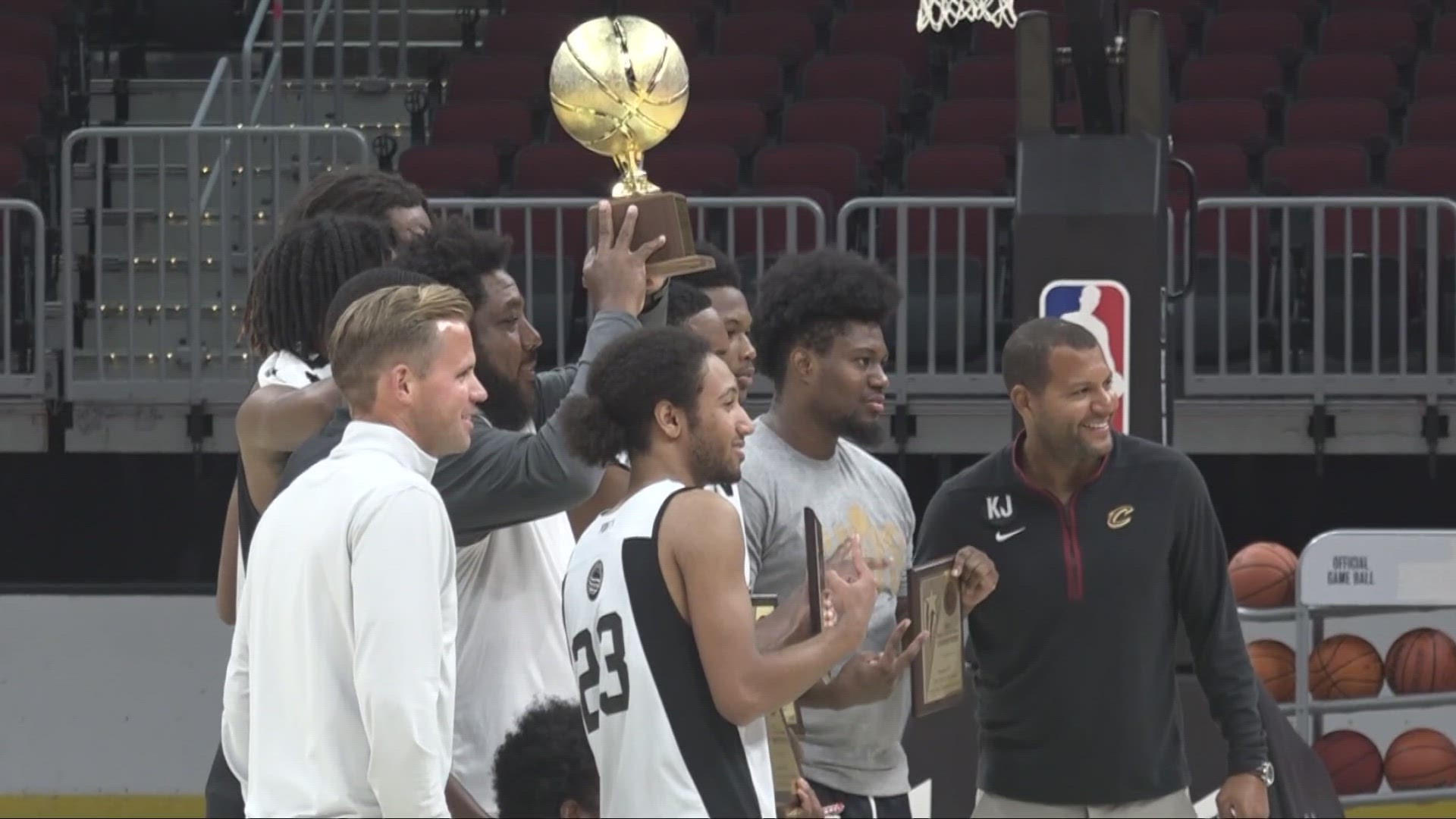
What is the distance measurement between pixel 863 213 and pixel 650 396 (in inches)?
301

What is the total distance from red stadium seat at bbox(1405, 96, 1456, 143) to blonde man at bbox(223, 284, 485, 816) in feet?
30.3

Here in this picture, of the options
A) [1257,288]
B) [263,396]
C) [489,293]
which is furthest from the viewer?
[1257,288]

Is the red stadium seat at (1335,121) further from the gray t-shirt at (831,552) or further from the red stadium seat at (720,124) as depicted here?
the gray t-shirt at (831,552)

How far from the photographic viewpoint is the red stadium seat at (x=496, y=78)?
13.1m

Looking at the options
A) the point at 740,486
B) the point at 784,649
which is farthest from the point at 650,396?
the point at 740,486

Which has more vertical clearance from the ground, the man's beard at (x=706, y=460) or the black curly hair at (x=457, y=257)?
the black curly hair at (x=457, y=257)

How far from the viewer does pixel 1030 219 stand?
21.3 feet

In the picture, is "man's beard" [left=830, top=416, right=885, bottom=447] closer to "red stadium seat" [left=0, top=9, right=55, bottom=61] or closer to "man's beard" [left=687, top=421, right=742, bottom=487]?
"man's beard" [left=687, top=421, right=742, bottom=487]

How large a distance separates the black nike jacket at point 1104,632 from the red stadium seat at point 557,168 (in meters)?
7.08

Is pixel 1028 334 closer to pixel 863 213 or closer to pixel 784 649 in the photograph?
pixel 784 649

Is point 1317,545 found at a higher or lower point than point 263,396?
lower

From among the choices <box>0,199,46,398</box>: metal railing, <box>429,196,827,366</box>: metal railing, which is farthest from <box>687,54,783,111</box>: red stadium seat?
<box>0,199,46,398</box>: metal railing

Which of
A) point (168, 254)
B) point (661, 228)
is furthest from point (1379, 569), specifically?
point (168, 254)

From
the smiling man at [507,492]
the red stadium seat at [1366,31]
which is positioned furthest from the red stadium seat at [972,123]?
the smiling man at [507,492]
